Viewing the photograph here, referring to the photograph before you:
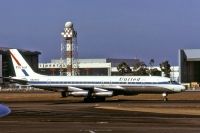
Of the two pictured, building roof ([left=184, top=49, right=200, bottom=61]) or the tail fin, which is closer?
the tail fin

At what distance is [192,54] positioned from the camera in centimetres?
14200

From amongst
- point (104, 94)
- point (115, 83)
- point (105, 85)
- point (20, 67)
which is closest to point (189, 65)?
point (20, 67)

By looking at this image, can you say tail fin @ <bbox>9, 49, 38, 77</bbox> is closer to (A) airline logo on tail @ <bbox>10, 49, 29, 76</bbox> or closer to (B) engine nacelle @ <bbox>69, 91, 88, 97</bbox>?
(A) airline logo on tail @ <bbox>10, 49, 29, 76</bbox>

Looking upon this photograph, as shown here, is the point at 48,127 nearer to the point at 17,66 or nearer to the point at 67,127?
the point at 67,127

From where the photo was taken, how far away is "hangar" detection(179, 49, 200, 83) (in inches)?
5522

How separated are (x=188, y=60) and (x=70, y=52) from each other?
31469 mm

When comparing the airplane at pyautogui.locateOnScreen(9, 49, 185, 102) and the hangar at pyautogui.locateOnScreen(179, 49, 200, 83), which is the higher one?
the hangar at pyautogui.locateOnScreen(179, 49, 200, 83)

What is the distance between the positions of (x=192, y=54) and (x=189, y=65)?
22.4 ft

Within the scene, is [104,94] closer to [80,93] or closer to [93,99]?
[93,99]

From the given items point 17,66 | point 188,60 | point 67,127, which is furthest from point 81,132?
point 188,60

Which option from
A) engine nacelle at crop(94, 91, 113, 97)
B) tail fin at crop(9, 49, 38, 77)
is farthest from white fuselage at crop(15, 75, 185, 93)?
tail fin at crop(9, 49, 38, 77)

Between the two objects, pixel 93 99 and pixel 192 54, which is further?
pixel 192 54

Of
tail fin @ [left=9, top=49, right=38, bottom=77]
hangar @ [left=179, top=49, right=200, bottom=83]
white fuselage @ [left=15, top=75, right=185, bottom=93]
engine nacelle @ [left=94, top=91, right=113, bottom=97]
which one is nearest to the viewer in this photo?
engine nacelle @ [left=94, top=91, right=113, bottom=97]

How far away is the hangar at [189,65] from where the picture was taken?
14025 cm
